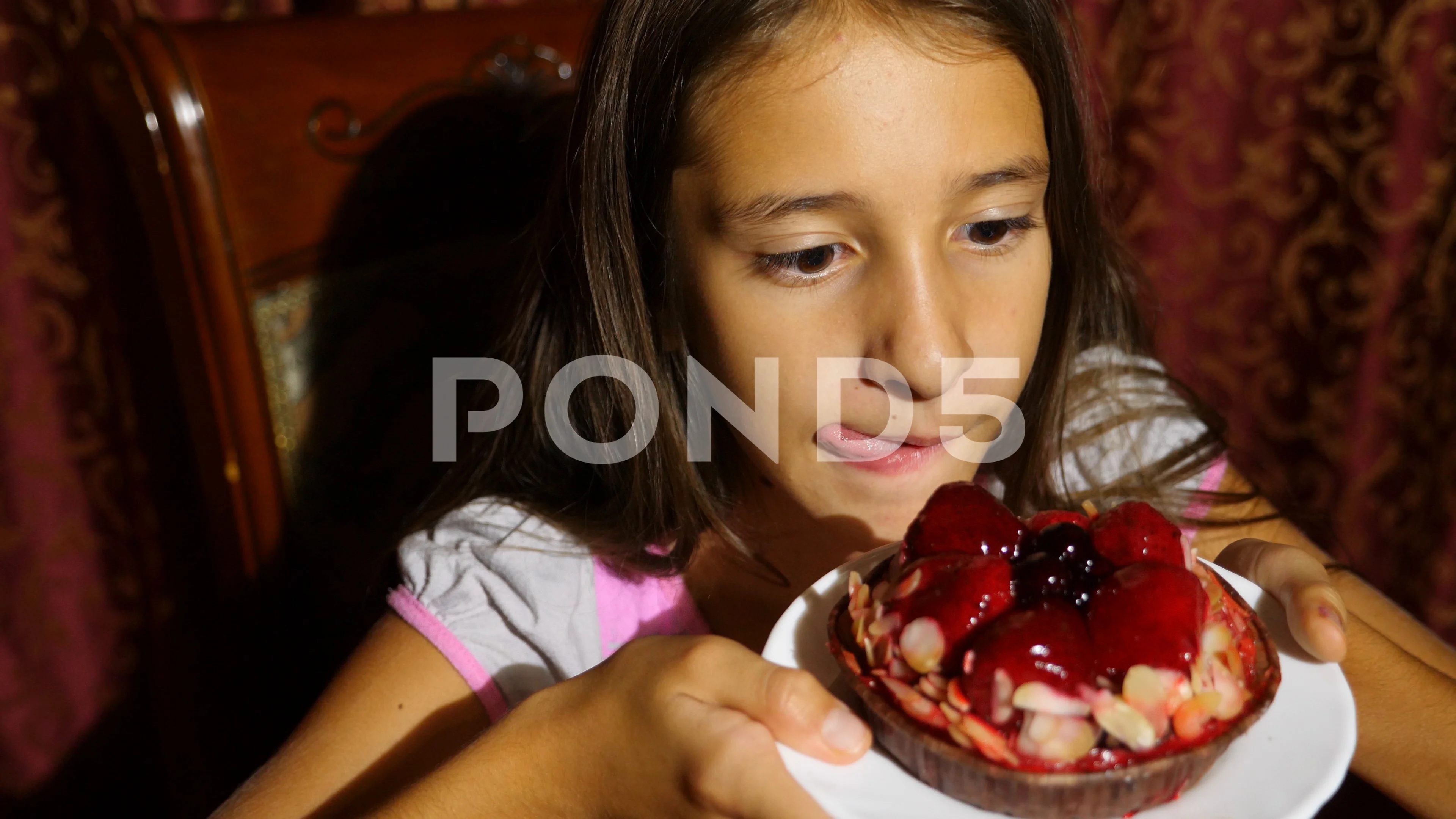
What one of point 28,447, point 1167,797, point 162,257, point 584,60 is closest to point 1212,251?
point 584,60

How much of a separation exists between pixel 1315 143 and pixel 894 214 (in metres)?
1.26

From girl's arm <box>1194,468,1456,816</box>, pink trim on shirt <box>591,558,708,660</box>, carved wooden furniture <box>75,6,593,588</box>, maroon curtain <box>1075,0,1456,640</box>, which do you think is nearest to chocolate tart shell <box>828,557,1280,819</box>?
girl's arm <box>1194,468,1456,816</box>

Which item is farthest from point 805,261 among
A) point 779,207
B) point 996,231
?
point 996,231

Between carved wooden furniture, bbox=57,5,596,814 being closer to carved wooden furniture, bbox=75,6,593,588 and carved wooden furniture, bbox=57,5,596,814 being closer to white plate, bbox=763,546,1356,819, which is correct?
carved wooden furniture, bbox=75,6,593,588

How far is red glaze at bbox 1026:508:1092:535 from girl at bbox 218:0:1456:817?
0.44 feet

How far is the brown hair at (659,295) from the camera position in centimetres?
87

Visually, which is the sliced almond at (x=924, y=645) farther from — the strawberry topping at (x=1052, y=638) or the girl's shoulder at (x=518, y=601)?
the girl's shoulder at (x=518, y=601)

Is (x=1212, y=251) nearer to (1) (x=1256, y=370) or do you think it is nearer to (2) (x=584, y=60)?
(1) (x=1256, y=370)

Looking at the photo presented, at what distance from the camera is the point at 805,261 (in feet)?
2.69

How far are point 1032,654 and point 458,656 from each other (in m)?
0.59

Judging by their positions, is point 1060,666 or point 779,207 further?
point 779,207

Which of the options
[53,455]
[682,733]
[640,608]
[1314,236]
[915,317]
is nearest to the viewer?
[682,733]

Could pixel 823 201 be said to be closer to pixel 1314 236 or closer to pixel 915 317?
pixel 915 317

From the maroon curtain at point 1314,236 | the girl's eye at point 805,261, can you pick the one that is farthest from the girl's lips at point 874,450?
the maroon curtain at point 1314,236
